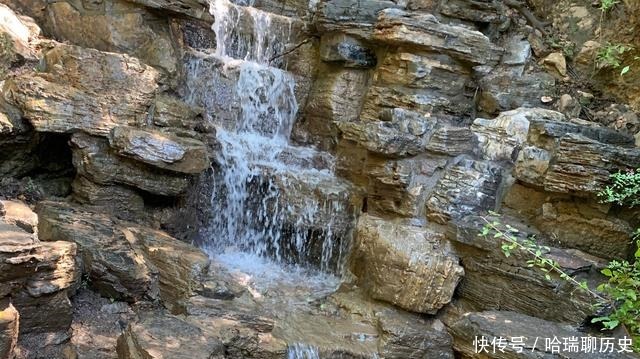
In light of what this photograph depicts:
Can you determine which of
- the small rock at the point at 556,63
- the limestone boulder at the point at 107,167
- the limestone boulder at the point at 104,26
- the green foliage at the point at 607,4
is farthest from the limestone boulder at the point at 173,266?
the green foliage at the point at 607,4

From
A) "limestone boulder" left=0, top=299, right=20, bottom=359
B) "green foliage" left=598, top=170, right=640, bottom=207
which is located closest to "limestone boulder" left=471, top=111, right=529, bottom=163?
"green foliage" left=598, top=170, right=640, bottom=207

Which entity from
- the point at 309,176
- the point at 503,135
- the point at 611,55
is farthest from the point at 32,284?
the point at 611,55

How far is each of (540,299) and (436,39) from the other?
11.2 ft

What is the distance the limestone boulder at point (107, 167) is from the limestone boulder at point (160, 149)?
0.17 metres

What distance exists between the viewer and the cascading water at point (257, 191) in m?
6.35

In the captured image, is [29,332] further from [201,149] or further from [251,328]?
[201,149]

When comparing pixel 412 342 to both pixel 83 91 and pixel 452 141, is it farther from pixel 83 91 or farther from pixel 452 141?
pixel 83 91

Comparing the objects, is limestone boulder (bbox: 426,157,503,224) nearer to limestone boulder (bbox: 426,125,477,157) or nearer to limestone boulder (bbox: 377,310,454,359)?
limestone boulder (bbox: 426,125,477,157)

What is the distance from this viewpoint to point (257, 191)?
6477 millimetres

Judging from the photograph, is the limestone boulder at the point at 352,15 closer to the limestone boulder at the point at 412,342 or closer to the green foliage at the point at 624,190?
the green foliage at the point at 624,190

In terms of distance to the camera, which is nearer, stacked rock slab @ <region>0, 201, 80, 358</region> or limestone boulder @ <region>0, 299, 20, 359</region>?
limestone boulder @ <region>0, 299, 20, 359</region>

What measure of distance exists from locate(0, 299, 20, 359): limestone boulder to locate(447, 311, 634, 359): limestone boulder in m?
3.45

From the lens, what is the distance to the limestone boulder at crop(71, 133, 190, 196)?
536cm

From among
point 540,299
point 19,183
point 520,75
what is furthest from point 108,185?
point 520,75
